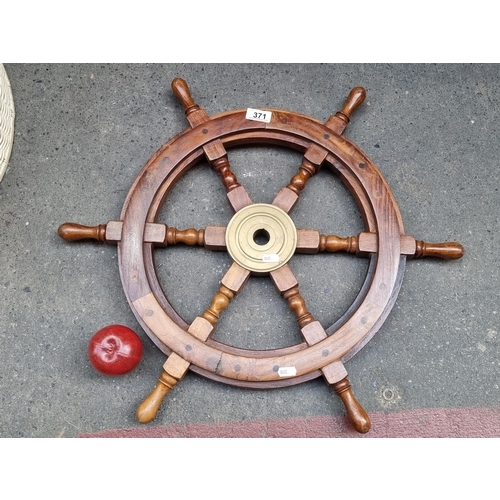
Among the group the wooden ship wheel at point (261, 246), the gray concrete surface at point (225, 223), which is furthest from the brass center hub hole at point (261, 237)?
the gray concrete surface at point (225, 223)

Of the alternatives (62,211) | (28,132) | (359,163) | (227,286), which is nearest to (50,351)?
(62,211)

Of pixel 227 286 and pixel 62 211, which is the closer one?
pixel 227 286

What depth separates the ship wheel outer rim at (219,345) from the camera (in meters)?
1.26

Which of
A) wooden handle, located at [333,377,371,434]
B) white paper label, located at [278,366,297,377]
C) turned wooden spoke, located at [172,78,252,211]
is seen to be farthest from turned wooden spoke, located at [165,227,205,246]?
wooden handle, located at [333,377,371,434]

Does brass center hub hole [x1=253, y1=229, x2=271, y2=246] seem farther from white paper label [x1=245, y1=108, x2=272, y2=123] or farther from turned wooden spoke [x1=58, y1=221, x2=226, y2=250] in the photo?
white paper label [x1=245, y1=108, x2=272, y2=123]

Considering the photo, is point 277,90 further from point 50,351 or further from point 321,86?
point 50,351

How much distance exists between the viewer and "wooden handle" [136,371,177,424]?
4.12ft

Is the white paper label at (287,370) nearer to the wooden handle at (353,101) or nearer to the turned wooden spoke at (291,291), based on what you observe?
the turned wooden spoke at (291,291)

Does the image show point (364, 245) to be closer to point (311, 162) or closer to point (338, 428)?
point (311, 162)

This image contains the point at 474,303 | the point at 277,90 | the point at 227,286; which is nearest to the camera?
the point at 227,286

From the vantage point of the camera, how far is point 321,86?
60.7 inches

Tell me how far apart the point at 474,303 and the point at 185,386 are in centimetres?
75

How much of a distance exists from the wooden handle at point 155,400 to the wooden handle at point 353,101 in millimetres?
763

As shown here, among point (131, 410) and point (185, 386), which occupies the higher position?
point (185, 386)
